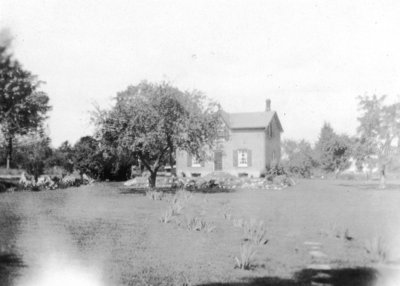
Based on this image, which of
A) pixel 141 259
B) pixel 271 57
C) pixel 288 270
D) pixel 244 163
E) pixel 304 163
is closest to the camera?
pixel 288 270

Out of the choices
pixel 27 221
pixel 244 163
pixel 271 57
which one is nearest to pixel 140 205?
pixel 27 221

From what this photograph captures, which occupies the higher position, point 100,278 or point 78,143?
point 78,143

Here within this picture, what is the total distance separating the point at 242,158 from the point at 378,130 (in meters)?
16.6

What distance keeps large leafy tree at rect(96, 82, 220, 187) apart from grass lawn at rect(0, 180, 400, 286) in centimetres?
835

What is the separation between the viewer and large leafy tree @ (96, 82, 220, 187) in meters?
22.0

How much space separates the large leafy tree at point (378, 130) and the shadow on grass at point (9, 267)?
22584 millimetres

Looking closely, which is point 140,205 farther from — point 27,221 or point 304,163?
point 304,163

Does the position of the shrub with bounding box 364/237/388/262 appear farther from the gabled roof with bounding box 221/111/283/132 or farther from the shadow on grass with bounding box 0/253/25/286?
the gabled roof with bounding box 221/111/283/132

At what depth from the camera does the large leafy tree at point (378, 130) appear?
24469 mm

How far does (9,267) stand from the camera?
681 centimetres

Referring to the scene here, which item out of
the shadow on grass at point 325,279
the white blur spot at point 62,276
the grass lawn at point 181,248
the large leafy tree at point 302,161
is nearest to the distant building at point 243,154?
the large leafy tree at point 302,161

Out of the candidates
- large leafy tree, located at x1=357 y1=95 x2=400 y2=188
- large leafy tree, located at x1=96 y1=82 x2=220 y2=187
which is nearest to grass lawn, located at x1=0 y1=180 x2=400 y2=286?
large leafy tree, located at x1=96 y1=82 x2=220 y2=187

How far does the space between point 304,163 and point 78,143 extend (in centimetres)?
2515

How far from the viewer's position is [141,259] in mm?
7578
